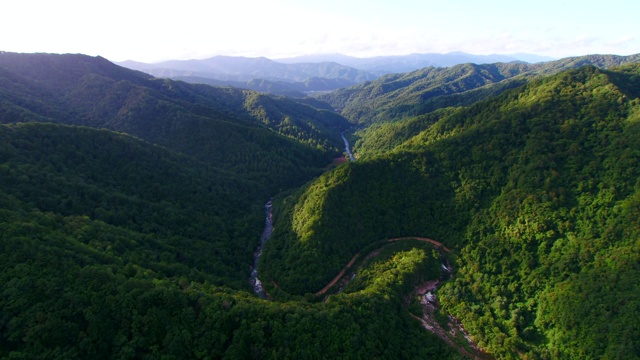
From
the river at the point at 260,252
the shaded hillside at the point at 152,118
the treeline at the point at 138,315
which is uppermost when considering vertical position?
the shaded hillside at the point at 152,118

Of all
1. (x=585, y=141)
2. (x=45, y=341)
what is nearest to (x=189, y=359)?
(x=45, y=341)

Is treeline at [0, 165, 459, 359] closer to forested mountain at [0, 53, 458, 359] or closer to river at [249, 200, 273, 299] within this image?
forested mountain at [0, 53, 458, 359]

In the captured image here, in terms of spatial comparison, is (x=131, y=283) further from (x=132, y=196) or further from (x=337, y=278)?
(x=132, y=196)

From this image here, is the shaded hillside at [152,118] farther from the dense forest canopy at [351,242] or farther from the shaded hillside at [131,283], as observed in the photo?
the shaded hillside at [131,283]

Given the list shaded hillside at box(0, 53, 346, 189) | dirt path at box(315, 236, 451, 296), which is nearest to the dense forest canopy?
dirt path at box(315, 236, 451, 296)

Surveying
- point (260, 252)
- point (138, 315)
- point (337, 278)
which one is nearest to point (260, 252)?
point (260, 252)

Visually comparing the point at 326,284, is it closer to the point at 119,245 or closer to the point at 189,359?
the point at 189,359

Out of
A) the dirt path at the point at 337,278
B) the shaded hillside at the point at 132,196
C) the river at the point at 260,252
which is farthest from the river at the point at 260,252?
the dirt path at the point at 337,278
